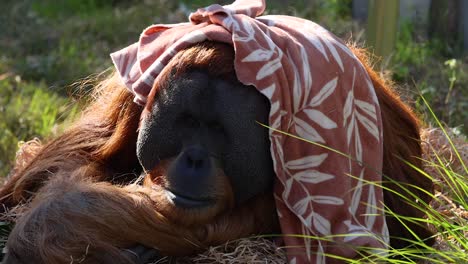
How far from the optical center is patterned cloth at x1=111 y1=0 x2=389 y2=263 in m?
2.40

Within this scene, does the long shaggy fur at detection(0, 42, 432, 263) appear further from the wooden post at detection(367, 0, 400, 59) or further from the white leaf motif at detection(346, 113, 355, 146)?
the wooden post at detection(367, 0, 400, 59)

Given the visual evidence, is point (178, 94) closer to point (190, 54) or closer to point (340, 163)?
point (190, 54)

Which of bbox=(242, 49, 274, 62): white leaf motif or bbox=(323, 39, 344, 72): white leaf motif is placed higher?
bbox=(242, 49, 274, 62): white leaf motif

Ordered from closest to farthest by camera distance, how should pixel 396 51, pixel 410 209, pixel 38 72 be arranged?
pixel 410 209, pixel 396 51, pixel 38 72

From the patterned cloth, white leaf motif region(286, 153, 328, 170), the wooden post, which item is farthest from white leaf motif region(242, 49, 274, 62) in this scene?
the wooden post

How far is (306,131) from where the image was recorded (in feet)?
8.07

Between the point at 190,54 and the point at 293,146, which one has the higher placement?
the point at 190,54

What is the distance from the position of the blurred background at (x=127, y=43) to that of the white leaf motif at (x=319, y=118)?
1.02 m

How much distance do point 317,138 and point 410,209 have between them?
0.47 m

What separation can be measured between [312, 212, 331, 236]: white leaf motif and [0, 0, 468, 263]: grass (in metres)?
0.72

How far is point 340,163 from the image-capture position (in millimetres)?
2494

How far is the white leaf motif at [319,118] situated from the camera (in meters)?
2.46

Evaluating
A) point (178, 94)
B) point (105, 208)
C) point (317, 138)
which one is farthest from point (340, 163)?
point (105, 208)

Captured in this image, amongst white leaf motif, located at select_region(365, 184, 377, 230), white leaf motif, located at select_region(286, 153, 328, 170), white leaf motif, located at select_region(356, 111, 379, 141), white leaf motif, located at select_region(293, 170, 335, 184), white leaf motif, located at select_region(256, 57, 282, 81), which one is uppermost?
white leaf motif, located at select_region(256, 57, 282, 81)
